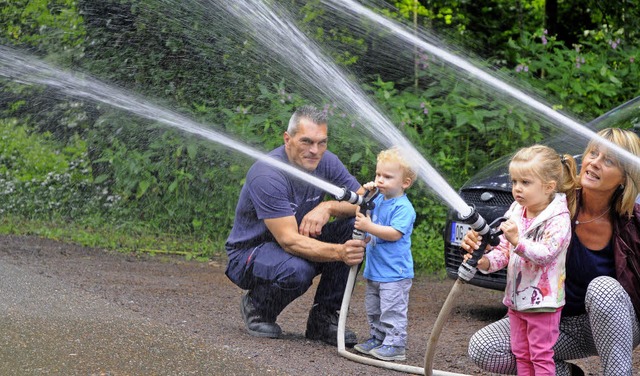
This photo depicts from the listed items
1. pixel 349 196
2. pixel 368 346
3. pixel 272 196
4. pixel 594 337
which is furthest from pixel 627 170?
pixel 272 196

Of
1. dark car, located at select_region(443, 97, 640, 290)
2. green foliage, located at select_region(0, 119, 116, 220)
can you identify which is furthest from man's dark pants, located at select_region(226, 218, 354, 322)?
green foliage, located at select_region(0, 119, 116, 220)

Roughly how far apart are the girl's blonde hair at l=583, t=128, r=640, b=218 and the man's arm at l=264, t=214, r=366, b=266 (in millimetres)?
1578

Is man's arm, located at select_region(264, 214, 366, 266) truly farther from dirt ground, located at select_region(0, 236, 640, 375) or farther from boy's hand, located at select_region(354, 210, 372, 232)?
dirt ground, located at select_region(0, 236, 640, 375)

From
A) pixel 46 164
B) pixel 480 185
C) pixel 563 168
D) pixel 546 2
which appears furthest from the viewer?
pixel 546 2

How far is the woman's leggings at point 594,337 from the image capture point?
14.1 ft

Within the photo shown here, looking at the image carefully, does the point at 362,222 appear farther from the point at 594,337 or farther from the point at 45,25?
the point at 45,25

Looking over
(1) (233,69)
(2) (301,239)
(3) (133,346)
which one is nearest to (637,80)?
(1) (233,69)

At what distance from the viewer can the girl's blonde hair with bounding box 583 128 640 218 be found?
4.35m

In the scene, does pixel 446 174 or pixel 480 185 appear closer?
pixel 480 185

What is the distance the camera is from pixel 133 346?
17.7 feet

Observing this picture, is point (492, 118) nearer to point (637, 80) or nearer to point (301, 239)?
point (637, 80)

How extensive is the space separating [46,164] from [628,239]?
917cm

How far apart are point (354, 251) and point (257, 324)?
0.87 m

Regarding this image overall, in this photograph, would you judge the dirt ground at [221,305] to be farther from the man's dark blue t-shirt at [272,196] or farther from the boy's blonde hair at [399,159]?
the boy's blonde hair at [399,159]
